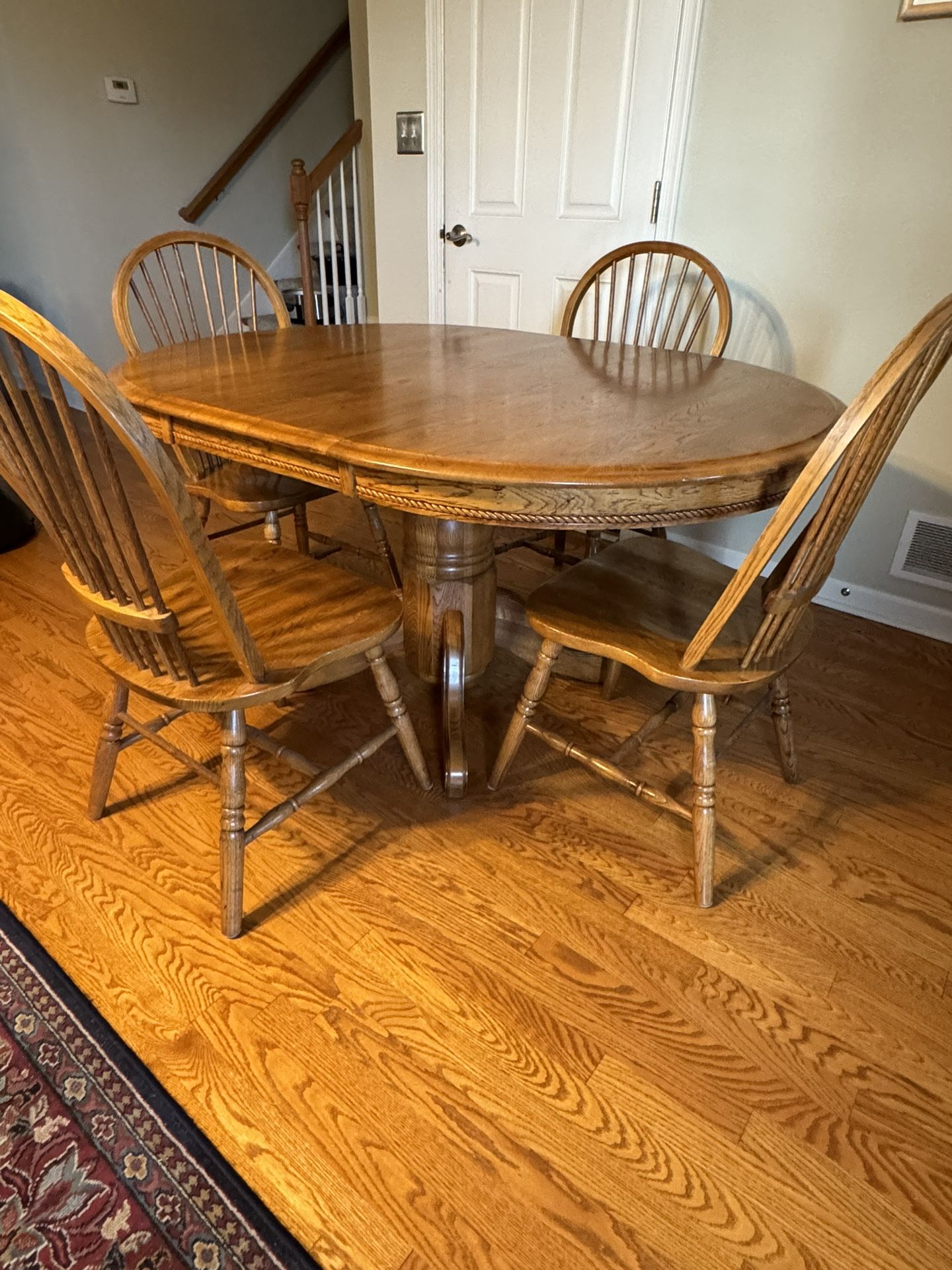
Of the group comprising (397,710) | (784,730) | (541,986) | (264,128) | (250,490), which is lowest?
(541,986)

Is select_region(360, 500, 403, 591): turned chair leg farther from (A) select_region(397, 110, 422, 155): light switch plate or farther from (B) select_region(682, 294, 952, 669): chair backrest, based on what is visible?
(A) select_region(397, 110, 422, 155): light switch plate

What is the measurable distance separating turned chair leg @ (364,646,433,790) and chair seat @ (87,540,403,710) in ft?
0.21

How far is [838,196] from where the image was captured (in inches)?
72.1

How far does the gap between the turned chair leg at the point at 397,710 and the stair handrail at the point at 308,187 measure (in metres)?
2.13

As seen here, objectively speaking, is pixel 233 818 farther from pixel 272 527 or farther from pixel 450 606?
pixel 272 527

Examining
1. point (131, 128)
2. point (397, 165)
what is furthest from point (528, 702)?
point (131, 128)

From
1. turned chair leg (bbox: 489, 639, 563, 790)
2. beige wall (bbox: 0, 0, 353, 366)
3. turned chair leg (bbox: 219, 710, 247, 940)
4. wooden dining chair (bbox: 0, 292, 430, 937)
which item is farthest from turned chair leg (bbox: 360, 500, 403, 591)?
beige wall (bbox: 0, 0, 353, 366)

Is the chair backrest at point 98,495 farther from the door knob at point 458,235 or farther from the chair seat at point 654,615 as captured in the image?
the door knob at point 458,235

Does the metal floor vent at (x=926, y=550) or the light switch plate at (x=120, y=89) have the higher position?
the light switch plate at (x=120, y=89)

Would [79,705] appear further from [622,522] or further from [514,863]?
[622,522]

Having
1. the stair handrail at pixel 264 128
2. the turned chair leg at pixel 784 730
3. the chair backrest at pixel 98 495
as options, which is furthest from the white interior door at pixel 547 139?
the chair backrest at pixel 98 495

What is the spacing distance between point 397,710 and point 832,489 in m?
0.77

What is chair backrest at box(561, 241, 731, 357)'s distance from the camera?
72.0 inches

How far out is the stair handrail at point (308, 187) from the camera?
291cm
